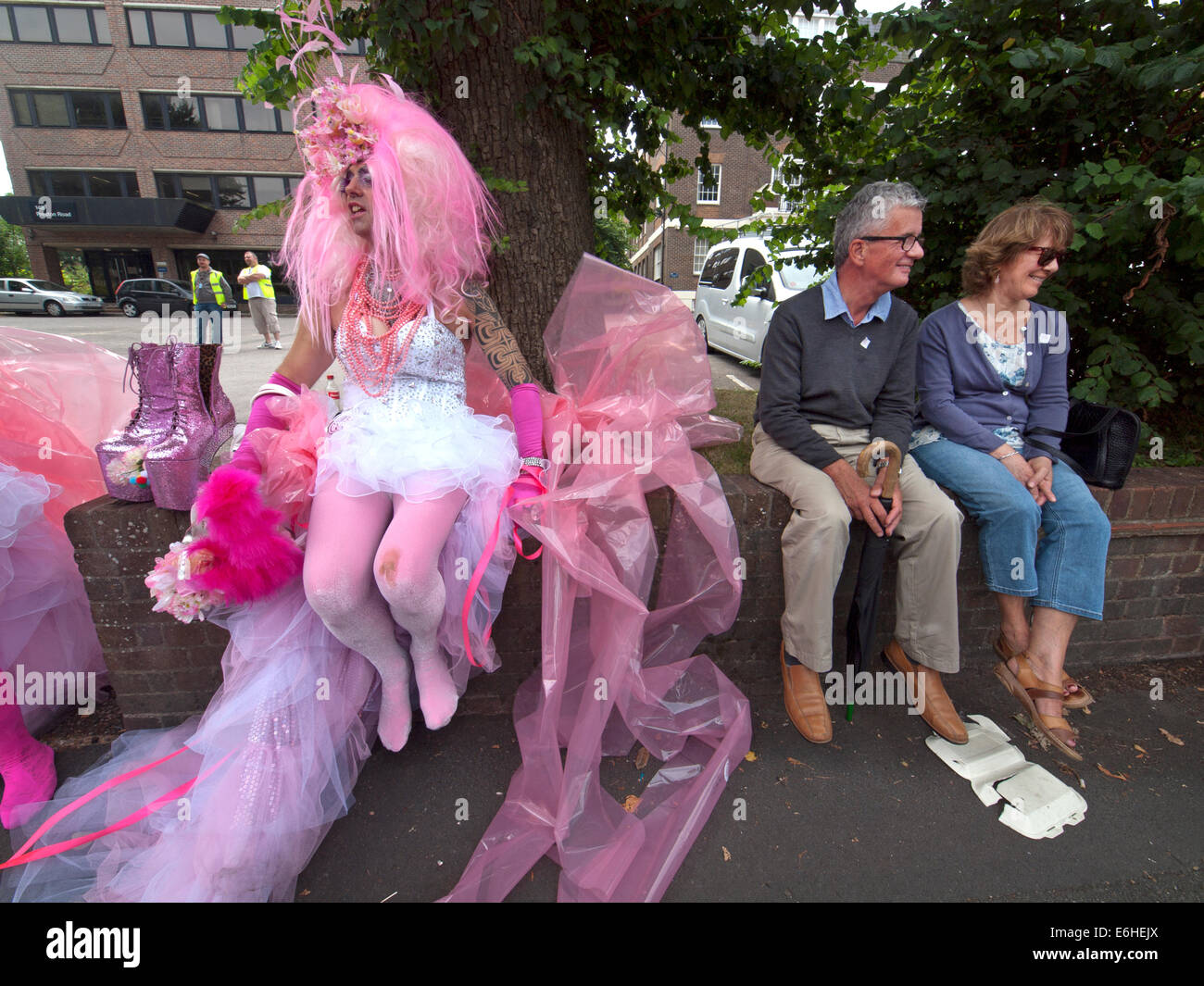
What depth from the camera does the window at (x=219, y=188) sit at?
87.2 ft

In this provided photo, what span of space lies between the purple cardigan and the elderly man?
0.15 meters

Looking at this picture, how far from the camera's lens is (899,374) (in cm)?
247

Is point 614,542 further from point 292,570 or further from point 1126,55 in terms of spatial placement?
point 1126,55

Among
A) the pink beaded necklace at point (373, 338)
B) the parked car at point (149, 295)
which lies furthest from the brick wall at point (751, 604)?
the parked car at point (149, 295)

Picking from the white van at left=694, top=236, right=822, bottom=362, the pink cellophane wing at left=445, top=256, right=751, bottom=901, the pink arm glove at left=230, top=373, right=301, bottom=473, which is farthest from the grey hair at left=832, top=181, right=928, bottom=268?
the white van at left=694, top=236, right=822, bottom=362

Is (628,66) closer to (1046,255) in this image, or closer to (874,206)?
(874,206)

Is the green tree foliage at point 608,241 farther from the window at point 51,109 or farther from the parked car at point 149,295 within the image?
the window at point 51,109

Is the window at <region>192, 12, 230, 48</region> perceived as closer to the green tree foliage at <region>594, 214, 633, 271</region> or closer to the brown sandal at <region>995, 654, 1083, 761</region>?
the green tree foliage at <region>594, 214, 633, 271</region>

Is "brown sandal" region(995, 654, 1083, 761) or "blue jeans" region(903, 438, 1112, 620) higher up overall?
"blue jeans" region(903, 438, 1112, 620)

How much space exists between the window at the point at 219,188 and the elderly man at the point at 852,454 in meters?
30.4

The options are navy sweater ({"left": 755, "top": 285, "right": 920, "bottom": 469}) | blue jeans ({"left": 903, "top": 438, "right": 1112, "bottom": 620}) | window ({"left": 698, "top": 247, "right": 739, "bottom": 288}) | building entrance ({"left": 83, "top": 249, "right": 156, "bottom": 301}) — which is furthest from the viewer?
building entrance ({"left": 83, "top": 249, "right": 156, "bottom": 301})

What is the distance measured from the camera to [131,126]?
26.0 metres

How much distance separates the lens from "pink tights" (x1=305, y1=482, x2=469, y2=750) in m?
1.76

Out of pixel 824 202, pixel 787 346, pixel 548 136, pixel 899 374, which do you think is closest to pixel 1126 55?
pixel 824 202
